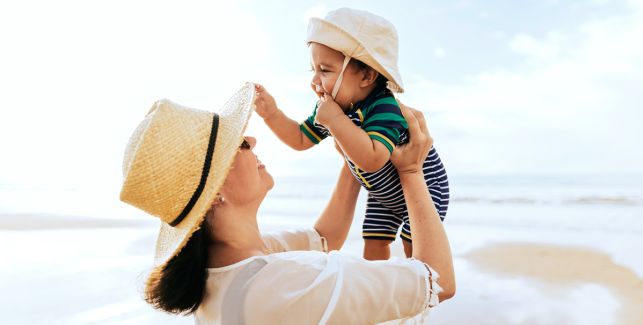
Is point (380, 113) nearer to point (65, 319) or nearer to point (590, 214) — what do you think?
point (65, 319)

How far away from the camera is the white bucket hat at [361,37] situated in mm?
2115

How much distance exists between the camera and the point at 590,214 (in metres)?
9.32

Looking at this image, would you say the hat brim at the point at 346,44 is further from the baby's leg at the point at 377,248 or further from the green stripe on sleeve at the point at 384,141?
the baby's leg at the point at 377,248

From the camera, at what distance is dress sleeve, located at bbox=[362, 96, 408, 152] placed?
1.90 m

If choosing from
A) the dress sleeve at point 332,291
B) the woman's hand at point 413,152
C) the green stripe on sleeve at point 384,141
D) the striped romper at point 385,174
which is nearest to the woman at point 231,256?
the dress sleeve at point 332,291

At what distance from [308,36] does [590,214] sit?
29.5ft

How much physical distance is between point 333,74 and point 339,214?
2.09ft

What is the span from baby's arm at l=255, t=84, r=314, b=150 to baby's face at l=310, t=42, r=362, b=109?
0.33 m

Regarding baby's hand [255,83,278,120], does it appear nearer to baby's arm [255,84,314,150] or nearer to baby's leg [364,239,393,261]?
baby's arm [255,84,314,150]

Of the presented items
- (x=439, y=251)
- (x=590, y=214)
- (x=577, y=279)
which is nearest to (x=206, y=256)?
(x=439, y=251)

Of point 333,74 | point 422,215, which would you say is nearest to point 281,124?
point 333,74

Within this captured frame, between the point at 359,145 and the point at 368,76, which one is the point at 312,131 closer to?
the point at 368,76

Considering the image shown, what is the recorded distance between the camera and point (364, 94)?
2.22 m

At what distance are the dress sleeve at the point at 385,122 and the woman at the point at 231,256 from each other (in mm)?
382
